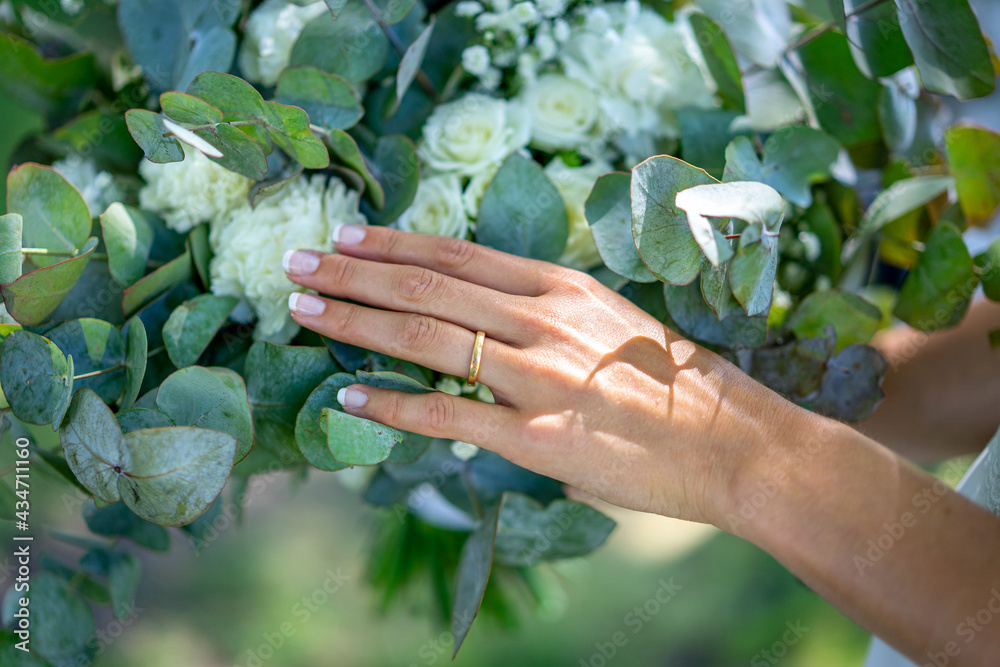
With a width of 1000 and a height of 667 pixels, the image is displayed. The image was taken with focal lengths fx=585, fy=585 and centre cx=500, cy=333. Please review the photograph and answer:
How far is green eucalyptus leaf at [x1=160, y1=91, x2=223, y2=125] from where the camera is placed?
40 centimetres

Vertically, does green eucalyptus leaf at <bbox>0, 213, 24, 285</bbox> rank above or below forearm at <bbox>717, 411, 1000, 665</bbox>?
above

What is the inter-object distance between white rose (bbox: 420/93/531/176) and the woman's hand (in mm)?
91

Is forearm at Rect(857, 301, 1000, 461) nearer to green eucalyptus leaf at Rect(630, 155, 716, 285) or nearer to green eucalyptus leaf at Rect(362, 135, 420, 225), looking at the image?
green eucalyptus leaf at Rect(630, 155, 716, 285)

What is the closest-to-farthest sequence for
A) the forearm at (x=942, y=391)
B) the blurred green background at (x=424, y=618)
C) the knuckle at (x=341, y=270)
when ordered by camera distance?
the knuckle at (x=341, y=270), the forearm at (x=942, y=391), the blurred green background at (x=424, y=618)

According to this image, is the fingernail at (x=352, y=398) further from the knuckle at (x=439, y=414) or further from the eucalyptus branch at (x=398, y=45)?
the eucalyptus branch at (x=398, y=45)

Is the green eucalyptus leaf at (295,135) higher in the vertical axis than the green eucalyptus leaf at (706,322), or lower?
higher

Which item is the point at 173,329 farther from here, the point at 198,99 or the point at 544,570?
the point at 544,570

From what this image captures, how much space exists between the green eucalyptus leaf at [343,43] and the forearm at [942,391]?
2.14ft

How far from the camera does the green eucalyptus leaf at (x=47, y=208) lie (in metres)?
0.44

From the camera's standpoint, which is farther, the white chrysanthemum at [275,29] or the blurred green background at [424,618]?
the blurred green background at [424,618]

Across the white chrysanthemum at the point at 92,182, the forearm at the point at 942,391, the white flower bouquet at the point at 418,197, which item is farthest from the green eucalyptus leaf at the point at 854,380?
the white chrysanthemum at the point at 92,182

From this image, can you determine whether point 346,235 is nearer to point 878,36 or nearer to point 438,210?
point 438,210

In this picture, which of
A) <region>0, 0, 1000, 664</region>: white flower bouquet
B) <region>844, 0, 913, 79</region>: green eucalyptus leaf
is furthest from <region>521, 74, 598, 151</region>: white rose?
<region>844, 0, 913, 79</region>: green eucalyptus leaf

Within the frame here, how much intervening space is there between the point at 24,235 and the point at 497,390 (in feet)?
1.22
